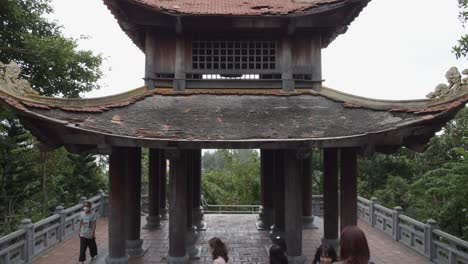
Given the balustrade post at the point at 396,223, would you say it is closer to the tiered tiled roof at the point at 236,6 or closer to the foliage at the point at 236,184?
the tiered tiled roof at the point at 236,6

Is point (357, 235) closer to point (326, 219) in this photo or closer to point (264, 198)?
point (326, 219)

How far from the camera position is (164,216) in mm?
17344

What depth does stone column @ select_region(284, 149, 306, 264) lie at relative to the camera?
946cm

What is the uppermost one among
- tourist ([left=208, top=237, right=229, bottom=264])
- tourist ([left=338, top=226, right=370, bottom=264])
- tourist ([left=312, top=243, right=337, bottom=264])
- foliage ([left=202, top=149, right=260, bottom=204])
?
tourist ([left=338, top=226, right=370, bottom=264])

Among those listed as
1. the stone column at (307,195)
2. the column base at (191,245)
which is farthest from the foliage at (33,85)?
the stone column at (307,195)

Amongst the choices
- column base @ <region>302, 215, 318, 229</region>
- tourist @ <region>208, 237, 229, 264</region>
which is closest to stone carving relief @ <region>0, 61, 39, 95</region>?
tourist @ <region>208, 237, 229, 264</region>

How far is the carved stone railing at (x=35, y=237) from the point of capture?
33.6 feet

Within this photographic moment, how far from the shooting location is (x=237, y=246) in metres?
12.6

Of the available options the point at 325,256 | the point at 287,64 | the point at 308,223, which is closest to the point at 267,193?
the point at 308,223

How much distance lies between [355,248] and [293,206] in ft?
20.8

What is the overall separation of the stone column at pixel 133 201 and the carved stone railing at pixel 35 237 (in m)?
3.12

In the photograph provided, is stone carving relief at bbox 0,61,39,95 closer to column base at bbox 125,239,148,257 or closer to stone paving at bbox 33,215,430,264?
stone paving at bbox 33,215,430,264

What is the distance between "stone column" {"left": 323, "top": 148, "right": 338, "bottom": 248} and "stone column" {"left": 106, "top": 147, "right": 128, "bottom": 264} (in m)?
6.30

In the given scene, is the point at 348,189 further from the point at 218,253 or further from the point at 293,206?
the point at 218,253
